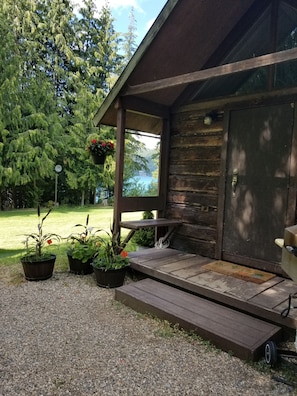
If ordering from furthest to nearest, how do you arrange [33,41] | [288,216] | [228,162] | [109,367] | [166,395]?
[33,41], [228,162], [288,216], [109,367], [166,395]

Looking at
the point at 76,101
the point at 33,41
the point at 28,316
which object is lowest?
the point at 28,316

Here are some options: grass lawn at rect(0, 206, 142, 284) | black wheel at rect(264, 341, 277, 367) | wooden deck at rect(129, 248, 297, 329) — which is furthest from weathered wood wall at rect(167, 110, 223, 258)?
black wheel at rect(264, 341, 277, 367)

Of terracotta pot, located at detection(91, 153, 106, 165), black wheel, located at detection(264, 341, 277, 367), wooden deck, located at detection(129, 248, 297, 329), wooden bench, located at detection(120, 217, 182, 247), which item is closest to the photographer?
black wheel, located at detection(264, 341, 277, 367)

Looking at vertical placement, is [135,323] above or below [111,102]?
below

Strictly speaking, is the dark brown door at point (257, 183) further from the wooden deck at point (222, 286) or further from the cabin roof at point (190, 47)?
the cabin roof at point (190, 47)

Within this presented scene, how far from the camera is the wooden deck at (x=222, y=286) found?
2545 millimetres

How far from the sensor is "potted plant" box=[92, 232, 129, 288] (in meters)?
3.52

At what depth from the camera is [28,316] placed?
280 centimetres

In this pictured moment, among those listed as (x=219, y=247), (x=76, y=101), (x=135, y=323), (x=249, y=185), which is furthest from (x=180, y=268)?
(x=76, y=101)

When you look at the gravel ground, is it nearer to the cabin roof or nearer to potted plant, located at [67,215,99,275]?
potted plant, located at [67,215,99,275]

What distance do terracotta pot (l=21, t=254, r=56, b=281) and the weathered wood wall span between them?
1.90 metres

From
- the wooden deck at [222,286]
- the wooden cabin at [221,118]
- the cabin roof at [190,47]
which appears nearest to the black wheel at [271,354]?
the wooden deck at [222,286]

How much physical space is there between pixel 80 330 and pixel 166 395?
1.04 m

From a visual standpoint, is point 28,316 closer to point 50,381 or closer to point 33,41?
point 50,381
